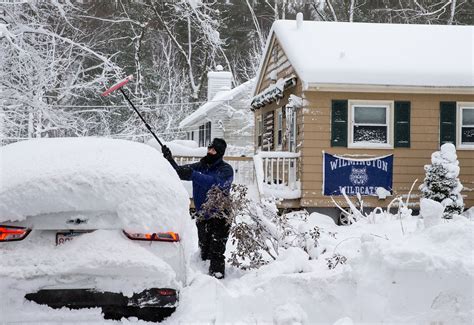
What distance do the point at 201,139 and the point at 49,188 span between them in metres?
27.3

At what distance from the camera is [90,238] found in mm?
4086

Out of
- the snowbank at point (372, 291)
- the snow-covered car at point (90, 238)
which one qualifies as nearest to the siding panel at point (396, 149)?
the snowbank at point (372, 291)

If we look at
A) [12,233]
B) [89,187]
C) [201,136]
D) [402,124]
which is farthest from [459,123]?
[201,136]

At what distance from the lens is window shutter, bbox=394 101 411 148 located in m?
14.2

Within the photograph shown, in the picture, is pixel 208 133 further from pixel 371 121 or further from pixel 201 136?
pixel 371 121

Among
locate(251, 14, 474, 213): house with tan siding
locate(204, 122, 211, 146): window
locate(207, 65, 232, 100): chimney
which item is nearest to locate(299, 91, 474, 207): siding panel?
locate(251, 14, 474, 213): house with tan siding

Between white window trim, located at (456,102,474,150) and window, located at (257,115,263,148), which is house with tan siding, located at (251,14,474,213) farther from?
window, located at (257,115,263,148)

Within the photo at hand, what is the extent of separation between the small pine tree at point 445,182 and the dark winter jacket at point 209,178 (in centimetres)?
764

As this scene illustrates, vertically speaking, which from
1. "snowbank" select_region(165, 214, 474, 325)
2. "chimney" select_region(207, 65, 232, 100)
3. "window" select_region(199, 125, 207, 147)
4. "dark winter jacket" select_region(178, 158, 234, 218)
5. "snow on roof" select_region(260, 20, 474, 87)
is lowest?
"snowbank" select_region(165, 214, 474, 325)

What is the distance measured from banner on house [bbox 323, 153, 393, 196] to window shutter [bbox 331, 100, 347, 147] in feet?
1.29

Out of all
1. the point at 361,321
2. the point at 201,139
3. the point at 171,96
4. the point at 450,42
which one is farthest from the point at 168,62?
the point at 361,321

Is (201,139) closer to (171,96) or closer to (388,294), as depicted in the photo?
(171,96)

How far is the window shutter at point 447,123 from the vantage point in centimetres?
1426

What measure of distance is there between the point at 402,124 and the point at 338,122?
1572 millimetres
